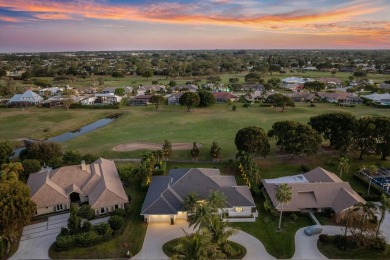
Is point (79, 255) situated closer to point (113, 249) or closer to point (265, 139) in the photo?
point (113, 249)

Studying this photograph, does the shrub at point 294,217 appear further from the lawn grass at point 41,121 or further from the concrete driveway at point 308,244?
the lawn grass at point 41,121

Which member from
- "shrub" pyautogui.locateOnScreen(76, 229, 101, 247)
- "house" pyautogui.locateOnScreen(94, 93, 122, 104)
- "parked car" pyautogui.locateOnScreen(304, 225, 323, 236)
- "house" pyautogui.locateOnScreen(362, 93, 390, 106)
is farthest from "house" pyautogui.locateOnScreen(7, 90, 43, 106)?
"house" pyautogui.locateOnScreen(362, 93, 390, 106)

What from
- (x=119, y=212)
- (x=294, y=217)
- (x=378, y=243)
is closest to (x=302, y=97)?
(x=294, y=217)

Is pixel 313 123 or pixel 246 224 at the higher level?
pixel 313 123

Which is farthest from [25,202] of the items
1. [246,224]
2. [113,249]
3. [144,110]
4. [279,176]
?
[144,110]

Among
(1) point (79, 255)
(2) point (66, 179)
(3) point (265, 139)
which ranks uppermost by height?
(3) point (265, 139)

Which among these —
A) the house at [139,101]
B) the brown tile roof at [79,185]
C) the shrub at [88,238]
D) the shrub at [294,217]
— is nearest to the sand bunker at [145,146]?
the brown tile roof at [79,185]

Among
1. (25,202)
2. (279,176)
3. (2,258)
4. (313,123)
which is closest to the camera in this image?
(2,258)

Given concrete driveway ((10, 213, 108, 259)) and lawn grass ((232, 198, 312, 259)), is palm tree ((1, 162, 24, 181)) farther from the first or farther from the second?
lawn grass ((232, 198, 312, 259))
